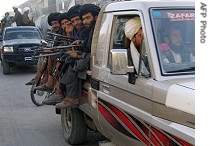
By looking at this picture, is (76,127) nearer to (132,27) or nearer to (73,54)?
(73,54)

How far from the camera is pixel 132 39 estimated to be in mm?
3502

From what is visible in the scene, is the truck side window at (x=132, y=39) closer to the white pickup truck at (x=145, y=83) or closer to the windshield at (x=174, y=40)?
the white pickup truck at (x=145, y=83)

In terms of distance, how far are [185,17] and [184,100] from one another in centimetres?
109

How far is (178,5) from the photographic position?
342 centimetres

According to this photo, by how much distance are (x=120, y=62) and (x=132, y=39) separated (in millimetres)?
551

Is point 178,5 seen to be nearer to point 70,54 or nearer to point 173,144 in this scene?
point 173,144

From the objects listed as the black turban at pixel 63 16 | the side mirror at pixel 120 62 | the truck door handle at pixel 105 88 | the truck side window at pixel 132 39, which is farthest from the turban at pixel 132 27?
the black turban at pixel 63 16

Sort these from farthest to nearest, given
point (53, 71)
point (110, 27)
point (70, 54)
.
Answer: point (53, 71) < point (70, 54) < point (110, 27)

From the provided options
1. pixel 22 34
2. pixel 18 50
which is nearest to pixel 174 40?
pixel 18 50

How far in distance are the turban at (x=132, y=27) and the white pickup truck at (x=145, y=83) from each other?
0.07 metres

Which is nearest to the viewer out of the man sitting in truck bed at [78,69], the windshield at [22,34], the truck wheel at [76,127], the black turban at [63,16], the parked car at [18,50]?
the man sitting in truck bed at [78,69]

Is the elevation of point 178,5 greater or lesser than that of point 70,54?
greater

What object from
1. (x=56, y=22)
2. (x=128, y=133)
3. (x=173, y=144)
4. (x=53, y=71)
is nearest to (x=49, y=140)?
(x=53, y=71)

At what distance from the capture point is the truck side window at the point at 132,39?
318 cm
